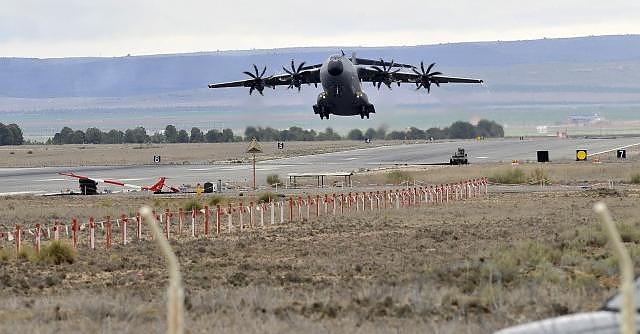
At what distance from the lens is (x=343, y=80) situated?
76.1 metres

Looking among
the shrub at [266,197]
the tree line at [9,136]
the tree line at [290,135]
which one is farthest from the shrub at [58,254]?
the tree line at [9,136]

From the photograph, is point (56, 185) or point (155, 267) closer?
point (155, 267)

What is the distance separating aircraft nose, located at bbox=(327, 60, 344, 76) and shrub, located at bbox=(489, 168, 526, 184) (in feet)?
33.1

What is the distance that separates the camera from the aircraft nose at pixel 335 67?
7506 cm

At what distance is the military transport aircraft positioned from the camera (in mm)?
76125

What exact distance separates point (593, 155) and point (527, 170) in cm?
2839

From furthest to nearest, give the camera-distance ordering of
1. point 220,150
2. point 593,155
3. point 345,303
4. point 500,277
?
point 220,150 < point 593,155 < point 500,277 < point 345,303

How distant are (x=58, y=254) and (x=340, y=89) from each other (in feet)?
161

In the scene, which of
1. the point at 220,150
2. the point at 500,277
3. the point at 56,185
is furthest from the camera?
the point at 220,150

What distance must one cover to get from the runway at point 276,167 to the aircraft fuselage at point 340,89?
5.06 m

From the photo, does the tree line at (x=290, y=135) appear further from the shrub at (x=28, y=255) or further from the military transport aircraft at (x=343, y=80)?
the shrub at (x=28, y=255)

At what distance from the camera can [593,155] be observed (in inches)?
4124

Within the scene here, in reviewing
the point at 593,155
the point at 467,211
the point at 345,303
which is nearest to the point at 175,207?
the point at 467,211

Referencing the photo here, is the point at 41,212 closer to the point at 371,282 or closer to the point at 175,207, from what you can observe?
the point at 175,207
